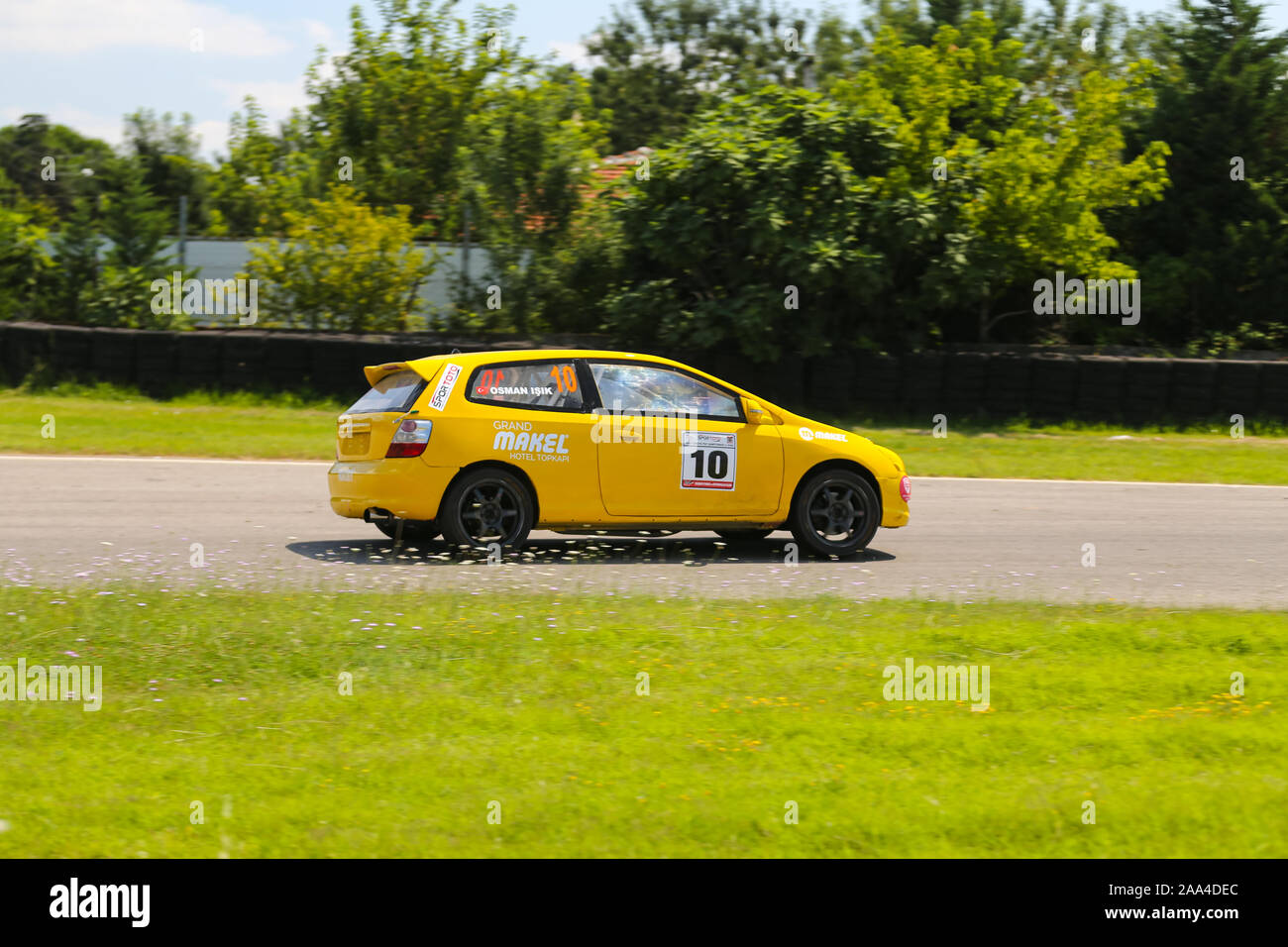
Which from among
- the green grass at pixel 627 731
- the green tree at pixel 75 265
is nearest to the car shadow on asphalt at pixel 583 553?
the green grass at pixel 627 731

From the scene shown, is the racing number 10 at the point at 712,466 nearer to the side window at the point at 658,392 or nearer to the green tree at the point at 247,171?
the side window at the point at 658,392

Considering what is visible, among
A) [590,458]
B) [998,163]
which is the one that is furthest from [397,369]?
[998,163]

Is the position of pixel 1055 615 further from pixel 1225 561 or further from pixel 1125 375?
pixel 1125 375

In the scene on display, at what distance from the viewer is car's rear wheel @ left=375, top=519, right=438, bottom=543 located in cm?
1095

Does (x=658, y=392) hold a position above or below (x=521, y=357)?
below

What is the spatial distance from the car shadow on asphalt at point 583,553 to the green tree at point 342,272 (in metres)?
13.2

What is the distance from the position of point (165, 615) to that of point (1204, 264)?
23.0 meters

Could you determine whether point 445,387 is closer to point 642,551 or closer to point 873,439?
point 642,551

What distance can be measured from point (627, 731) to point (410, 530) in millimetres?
5659

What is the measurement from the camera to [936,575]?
32.9 feet

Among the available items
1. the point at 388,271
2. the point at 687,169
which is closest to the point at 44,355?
the point at 388,271

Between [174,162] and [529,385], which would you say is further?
[174,162]

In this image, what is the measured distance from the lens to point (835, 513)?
11.0 meters

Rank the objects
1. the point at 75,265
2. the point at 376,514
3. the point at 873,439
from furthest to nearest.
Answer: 1. the point at 75,265
2. the point at 873,439
3. the point at 376,514
